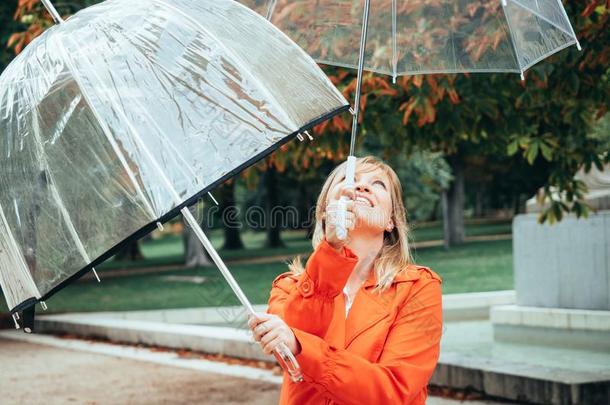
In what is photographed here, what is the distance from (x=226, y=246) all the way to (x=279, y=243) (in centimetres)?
254

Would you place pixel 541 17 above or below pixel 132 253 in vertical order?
above

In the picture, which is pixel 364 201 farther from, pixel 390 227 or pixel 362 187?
pixel 390 227

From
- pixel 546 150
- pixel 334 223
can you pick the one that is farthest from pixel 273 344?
pixel 546 150

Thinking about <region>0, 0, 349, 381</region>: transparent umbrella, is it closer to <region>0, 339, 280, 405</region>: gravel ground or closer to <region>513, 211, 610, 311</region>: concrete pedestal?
<region>0, 339, 280, 405</region>: gravel ground

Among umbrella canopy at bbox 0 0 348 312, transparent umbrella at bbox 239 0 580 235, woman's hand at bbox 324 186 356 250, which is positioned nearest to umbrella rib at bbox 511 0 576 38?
transparent umbrella at bbox 239 0 580 235

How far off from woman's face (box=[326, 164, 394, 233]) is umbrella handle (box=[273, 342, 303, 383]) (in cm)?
59

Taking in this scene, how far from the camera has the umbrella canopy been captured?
3158 mm

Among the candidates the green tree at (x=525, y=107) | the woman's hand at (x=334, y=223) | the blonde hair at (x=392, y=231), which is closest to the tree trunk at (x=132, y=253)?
the green tree at (x=525, y=107)

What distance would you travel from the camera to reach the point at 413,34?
5820mm

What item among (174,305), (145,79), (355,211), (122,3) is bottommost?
(174,305)

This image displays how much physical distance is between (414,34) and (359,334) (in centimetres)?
316

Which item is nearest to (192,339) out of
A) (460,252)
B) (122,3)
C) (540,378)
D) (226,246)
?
(540,378)

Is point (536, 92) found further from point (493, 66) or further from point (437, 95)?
point (493, 66)

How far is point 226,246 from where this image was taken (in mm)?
47719
